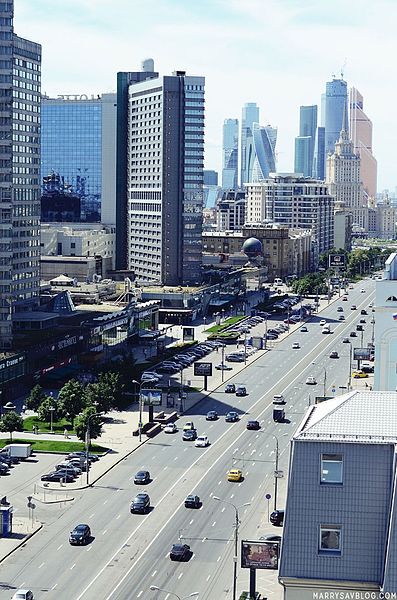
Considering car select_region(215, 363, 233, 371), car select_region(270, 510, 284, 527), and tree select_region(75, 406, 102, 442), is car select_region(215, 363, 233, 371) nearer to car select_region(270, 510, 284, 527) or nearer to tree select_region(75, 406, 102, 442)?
tree select_region(75, 406, 102, 442)

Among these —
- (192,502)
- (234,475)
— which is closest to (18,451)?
(234,475)

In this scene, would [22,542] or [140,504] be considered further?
[140,504]

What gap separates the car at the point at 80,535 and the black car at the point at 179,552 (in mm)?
6066

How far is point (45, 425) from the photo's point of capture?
362 feet

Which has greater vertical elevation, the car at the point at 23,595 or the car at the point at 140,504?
the car at the point at 23,595

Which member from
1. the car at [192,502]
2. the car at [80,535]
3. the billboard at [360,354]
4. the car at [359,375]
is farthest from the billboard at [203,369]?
the car at [80,535]

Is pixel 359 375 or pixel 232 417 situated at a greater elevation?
pixel 232 417

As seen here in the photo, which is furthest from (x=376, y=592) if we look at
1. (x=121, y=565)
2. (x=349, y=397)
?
(x=121, y=565)

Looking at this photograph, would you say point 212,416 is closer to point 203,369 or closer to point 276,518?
point 203,369

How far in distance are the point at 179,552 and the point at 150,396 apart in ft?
160

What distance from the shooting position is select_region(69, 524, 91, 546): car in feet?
236

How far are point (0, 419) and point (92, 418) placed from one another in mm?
10299

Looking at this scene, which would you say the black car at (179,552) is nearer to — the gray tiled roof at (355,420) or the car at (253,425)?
the gray tiled roof at (355,420)

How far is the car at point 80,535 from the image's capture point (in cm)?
7188
